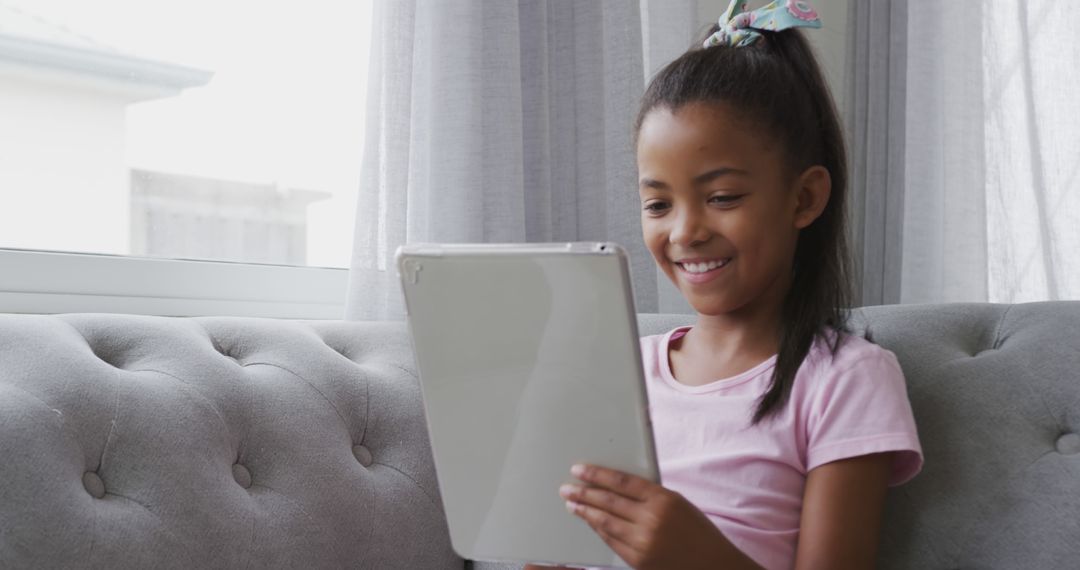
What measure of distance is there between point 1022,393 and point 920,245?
0.87 metres

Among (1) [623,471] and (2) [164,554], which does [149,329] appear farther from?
(1) [623,471]

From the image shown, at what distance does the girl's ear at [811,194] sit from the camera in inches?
43.0

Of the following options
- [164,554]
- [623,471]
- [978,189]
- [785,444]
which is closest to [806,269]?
[785,444]

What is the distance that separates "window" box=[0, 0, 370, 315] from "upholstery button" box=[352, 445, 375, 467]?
15.8 inches

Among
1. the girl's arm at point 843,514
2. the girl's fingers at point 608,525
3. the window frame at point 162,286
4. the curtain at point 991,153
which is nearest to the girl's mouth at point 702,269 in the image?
the girl's arm at point 843,514

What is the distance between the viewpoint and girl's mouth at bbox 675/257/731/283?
1.05 meters

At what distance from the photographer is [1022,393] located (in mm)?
1052

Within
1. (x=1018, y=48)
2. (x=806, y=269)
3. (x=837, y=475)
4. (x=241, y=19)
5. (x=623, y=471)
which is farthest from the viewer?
(x=1018, y=48)

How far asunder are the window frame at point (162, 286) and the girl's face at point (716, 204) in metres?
0.70

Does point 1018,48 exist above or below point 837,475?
above

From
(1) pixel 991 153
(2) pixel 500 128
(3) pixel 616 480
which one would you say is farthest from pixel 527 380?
(1) pixel 991 153

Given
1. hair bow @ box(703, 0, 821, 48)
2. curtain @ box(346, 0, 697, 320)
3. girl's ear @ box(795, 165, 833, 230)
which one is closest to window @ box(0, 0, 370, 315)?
curtain @ box(346, 0, 697, 320)

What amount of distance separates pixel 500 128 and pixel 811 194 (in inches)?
22.8

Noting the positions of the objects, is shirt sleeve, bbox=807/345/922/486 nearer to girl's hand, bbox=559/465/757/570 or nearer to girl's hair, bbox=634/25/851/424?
girl's hair, bbox=634/25/851/424
